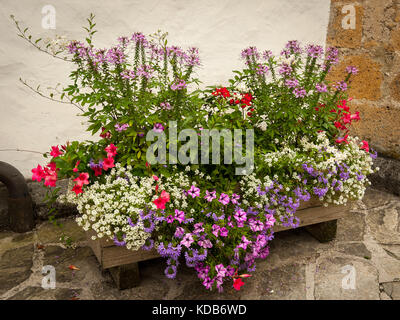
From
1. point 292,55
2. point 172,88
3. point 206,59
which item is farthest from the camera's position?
point 206,59

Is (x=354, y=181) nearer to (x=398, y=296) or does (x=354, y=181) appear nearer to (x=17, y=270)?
(x=398, y=296)

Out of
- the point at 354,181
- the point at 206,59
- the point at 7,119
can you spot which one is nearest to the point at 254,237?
the point at 354,181

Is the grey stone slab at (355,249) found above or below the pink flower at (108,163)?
below

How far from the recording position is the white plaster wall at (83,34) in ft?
9.64

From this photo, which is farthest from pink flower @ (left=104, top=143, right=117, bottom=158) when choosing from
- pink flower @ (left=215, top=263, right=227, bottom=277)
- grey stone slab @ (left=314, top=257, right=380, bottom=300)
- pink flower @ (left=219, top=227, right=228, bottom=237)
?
grey stone slab @ (left=314, top=257, right=380, bottom=300)

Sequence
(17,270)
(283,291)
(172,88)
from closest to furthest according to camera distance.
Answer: (172,88)
(283,291)
(17,270)

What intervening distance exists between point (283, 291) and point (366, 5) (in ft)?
9.38

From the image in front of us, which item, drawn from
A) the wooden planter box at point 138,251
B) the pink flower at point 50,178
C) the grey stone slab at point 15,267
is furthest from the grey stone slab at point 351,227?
the grey stone slab at point 15,267

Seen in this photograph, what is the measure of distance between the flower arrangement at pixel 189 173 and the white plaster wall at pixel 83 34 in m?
0.33

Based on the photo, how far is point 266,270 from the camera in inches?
98.4

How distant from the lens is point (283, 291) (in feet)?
7.54

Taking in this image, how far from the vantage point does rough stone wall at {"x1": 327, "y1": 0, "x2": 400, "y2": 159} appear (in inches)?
136

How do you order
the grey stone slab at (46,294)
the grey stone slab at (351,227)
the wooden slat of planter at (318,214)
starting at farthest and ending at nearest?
the grey stone slab at (351,227) < the wooden slat of planter at (318,214) < the grey stone slab at (46,294)

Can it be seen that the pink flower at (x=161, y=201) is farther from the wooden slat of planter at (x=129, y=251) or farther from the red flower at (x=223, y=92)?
the red flower at (x=223, y=92)
